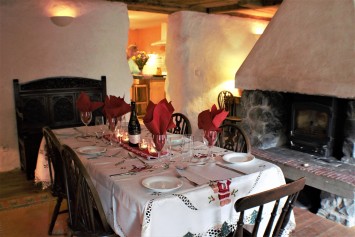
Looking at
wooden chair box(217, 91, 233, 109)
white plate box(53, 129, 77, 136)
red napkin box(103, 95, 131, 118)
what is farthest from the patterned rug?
wooden chair box(217, 91, 233, 109)

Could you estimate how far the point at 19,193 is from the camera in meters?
3.17

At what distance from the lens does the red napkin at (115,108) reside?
2.52 metres

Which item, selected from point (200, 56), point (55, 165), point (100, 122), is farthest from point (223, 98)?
point (55, 165)

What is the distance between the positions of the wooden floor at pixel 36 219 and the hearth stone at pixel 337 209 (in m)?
0.06

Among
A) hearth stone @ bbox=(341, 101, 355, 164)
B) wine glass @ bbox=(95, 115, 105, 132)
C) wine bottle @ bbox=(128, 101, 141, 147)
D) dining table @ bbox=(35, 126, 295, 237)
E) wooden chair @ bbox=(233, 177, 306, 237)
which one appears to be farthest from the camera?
hearth stone @ bbox=(341, 101, 355, 164)

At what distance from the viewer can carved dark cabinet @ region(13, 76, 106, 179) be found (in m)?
3.47

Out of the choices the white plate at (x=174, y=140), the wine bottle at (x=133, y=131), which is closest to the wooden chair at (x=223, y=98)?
the white plate at (x=174, y=140)

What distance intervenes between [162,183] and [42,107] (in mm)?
2592

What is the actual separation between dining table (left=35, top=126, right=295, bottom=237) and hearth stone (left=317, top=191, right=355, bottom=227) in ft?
3.71

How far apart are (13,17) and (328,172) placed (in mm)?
3524

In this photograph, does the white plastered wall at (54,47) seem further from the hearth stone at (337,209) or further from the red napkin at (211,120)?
the hearth stone at (337,209)

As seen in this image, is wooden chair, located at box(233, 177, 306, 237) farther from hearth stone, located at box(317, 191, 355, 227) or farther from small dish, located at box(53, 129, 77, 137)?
small dish, located at box(53, 129, 77, 137)

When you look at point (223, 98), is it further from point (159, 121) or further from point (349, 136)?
point (159, 121)

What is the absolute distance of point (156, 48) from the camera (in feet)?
27.1
